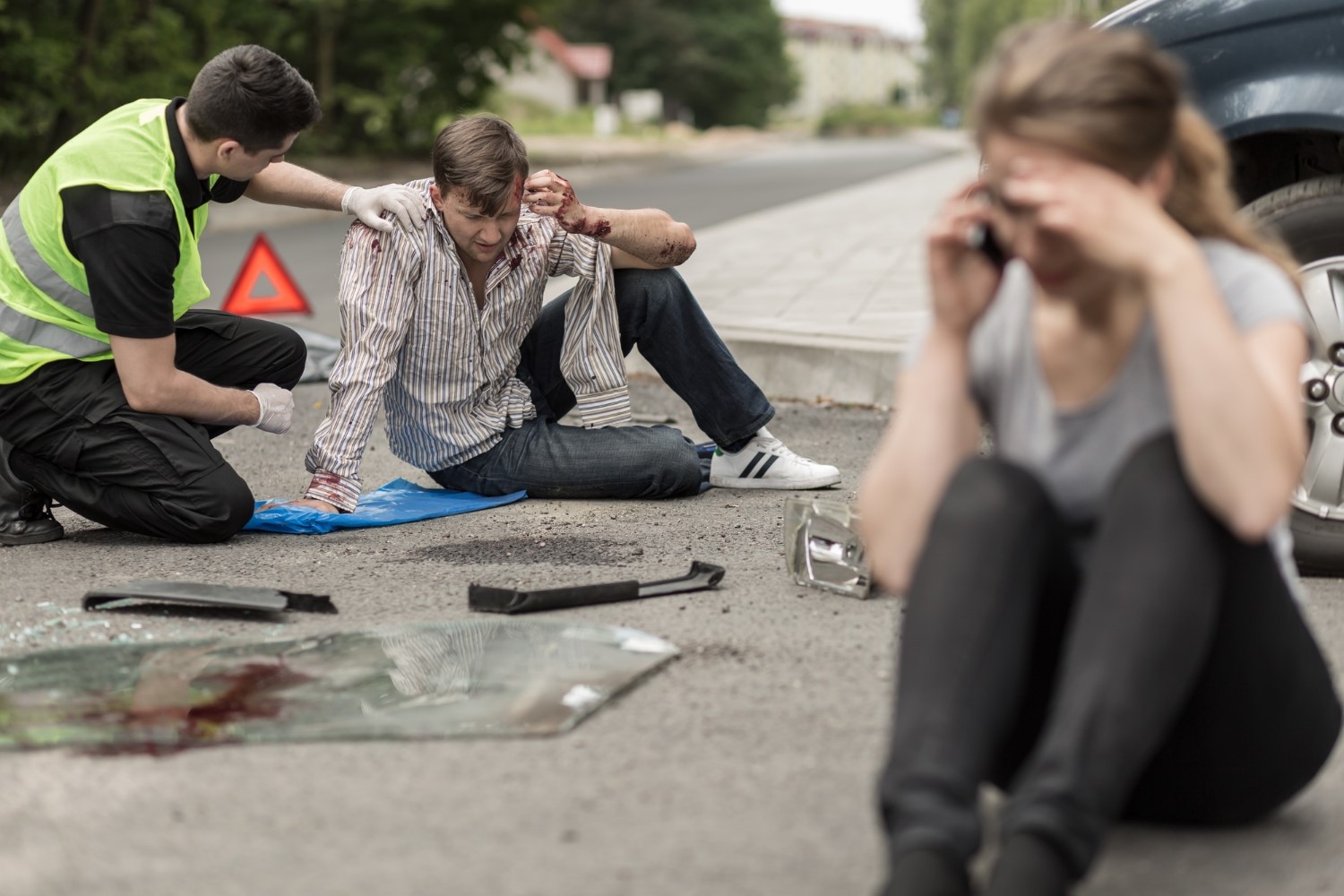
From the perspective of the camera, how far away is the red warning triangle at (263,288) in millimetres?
8891

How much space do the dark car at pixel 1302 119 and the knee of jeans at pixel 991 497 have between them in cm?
210

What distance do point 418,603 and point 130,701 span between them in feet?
2.96

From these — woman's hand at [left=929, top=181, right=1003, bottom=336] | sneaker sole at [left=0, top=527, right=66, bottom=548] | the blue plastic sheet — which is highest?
woman's hand at [left=929, top=181, right=1003, bottom=336]

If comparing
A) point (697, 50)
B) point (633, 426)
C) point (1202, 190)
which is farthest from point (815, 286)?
point (697, 50)

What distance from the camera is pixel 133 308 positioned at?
14.5 feet

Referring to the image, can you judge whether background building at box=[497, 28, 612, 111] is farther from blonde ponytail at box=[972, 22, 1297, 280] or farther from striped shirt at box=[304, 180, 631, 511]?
blonde ponytail at box=[972, 22, 1297, 280]

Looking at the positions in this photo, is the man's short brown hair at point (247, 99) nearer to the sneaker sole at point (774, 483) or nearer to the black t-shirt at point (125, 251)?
the black t-shirt at point (125, 251)

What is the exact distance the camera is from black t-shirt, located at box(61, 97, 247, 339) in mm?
4379

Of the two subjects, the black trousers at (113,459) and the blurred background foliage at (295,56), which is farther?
the blurred background foliage at (295,56)

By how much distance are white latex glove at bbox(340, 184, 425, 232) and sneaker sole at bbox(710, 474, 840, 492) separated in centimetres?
128

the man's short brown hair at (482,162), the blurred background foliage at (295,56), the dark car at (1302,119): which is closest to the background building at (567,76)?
the blurred background foliage at (295,56)

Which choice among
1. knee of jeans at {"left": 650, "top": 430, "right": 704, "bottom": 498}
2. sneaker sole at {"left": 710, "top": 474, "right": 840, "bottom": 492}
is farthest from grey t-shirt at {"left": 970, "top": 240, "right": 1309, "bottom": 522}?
sneaker sole at {"left": 710, "top": 474, "right": 840, "bottom": 492}

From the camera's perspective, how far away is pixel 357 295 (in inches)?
189

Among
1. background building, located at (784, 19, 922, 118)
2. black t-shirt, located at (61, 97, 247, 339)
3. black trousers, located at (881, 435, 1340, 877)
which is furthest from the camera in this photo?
background building, located at (784, 19, 922, 118)
